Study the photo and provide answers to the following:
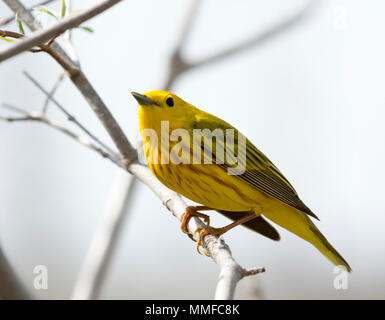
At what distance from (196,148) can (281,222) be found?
33.4 inches

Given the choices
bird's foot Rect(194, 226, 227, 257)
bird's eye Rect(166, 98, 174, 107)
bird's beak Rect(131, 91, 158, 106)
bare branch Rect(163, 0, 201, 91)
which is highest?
bare branch Rect(163, 0, 201, 91)

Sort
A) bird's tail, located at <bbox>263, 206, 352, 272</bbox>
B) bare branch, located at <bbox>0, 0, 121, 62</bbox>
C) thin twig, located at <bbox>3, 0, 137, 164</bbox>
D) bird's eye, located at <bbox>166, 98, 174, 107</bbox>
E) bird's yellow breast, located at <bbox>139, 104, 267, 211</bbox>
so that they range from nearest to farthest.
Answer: bare branch, located at <bbox>0, 0, 121, 62</bbox>
thin twig, located at <bbox>3, 0, 137, 164</bbox>
bird's yellow breast, located at <bbox>139, 104, 267, 211</bbox>
bird's eye, located at <bbox>166, 98, 174, 107</bbox>
bird's tail, located at <bbox>263, 206, 352, 272</bbox>

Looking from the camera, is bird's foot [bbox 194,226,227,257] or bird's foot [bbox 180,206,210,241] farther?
bird's foot [bbox 180,206,210,241]

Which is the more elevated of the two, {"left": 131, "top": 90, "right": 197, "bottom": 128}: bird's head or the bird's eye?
the bird's eye

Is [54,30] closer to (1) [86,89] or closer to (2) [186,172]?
(1) [86,89]

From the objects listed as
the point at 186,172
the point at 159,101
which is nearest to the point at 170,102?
the point at 159,101

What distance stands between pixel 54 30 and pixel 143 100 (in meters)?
1.37

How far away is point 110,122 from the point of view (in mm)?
3027

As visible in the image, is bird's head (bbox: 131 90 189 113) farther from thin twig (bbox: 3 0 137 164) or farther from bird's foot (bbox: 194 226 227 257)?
bird's foot (bbox: 194 226 227 257)

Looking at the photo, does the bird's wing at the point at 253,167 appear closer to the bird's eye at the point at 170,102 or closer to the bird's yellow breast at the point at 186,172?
the bird's yellow breast at the point at 186,172

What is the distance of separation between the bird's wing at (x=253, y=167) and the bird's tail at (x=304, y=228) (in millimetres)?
206

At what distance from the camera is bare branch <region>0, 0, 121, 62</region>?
61.7 inches

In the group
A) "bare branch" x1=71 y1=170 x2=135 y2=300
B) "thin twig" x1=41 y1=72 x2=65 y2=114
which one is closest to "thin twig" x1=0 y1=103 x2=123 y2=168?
"thin twig" x1=41 y1=72 x2=65 y2=114

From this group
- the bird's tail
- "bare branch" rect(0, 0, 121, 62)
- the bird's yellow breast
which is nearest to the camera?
"bare branch" rect(0, 0, 121, 62)
